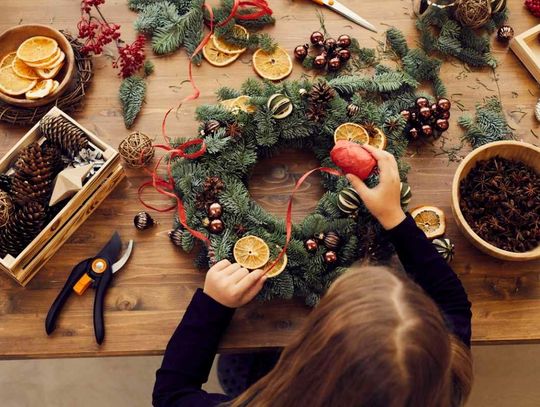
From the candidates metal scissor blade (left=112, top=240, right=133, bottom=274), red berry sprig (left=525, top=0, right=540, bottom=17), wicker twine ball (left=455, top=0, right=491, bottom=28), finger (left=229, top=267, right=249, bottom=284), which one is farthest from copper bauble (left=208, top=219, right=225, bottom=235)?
red berry sprig (left=525, top=0, right=540, bottom=17)

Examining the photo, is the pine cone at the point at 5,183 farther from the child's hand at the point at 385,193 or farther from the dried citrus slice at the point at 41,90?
the child's hand at the point at 385,193

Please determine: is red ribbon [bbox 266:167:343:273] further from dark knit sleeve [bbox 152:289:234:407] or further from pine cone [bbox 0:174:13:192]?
pine cone [bbox 0:174:13:192]

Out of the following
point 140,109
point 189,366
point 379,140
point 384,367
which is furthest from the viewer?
point 140,109

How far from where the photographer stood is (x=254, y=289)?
1.17 metres

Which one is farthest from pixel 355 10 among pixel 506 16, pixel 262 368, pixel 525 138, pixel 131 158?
pixel 262 368

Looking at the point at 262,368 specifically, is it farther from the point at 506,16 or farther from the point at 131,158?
the point at 506,16

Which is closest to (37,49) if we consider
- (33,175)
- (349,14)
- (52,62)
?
(52,62)

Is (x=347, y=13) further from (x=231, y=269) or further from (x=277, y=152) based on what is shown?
(x=231, y=269)

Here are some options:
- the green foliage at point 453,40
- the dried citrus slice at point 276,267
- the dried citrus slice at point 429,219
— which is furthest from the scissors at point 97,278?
the green foliage at point 453,40

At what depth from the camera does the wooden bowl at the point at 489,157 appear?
46.9 inches

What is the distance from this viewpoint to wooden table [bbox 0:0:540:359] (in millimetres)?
1223

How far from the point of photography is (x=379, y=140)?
4.22 feet

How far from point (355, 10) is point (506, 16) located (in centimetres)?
39

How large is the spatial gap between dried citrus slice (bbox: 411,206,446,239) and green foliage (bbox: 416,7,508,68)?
43 centimetres
